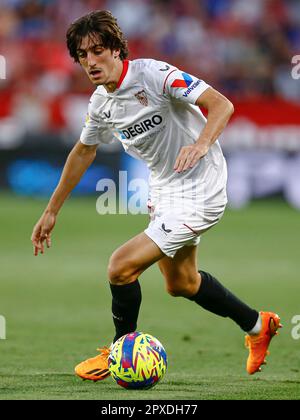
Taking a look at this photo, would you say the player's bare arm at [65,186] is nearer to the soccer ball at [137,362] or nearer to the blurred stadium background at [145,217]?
the blurred stadium background at [145,217]

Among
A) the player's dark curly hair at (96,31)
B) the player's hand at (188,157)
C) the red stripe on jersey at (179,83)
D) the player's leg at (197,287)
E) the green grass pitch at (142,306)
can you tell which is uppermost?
the player's dark curly hair at (96,31)

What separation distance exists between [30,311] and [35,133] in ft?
28.6

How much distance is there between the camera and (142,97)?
589 centimetres

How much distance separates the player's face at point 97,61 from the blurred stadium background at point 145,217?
1.82 m

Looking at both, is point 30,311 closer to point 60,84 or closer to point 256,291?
point 256,291

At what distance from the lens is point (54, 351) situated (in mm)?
7039

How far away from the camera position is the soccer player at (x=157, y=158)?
5719mm

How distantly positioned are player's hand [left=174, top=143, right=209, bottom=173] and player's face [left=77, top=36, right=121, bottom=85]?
77 cm

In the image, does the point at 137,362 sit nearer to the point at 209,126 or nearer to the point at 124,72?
the point at 209,126

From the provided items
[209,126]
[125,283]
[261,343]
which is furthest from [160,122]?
[261,343]

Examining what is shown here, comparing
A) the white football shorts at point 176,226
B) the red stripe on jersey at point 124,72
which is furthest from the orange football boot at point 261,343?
the red stripe on jersey at point 124,72

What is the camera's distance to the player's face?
18.8 feet

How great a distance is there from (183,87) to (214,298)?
151 centimetres

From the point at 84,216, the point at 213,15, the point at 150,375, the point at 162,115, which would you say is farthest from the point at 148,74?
the point at 213,15
